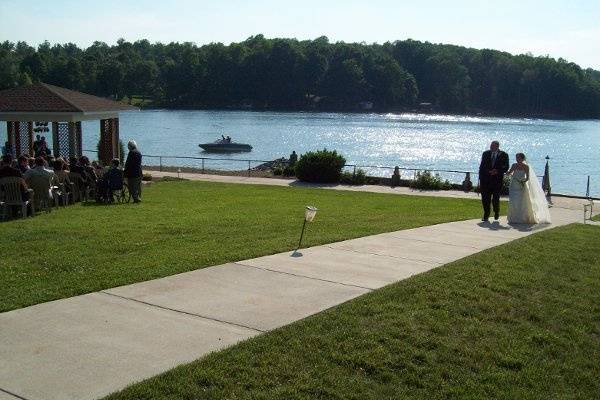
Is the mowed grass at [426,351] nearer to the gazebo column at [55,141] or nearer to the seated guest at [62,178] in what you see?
the seated guest at [62,178]

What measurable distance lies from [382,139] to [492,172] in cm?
7486

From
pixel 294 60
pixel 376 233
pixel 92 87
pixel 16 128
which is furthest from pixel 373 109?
pixel 376 233

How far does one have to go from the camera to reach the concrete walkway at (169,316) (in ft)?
17.1

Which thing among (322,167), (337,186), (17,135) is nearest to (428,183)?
(337,186)

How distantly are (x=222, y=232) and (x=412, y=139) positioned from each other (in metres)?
80.9

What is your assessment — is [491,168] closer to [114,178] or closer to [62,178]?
[114,178]

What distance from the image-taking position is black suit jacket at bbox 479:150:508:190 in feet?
47.4

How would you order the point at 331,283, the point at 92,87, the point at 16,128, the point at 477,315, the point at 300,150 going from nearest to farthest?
the point at 477,315 < the point at 331,283 < the point at 16,128 < the point at 300,150 < the point at 92,87

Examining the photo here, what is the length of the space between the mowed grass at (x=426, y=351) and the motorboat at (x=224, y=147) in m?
57.7

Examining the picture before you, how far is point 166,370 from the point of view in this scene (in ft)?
17.3

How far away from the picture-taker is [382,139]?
291 ft

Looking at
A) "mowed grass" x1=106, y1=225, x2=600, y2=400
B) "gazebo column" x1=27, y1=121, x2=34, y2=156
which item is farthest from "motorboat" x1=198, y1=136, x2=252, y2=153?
"mowed grass" x1=106, y1=225, x2=600, y2=400

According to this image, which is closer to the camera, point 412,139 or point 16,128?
point 16,128

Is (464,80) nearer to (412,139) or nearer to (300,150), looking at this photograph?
(412,139)
